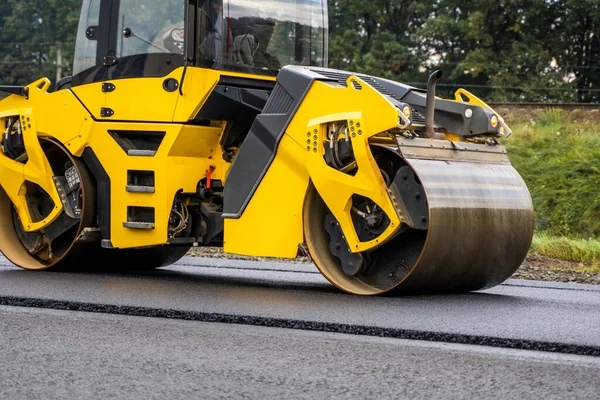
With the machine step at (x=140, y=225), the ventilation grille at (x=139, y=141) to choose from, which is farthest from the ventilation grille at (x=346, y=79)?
Answer: the machine step at (x=140, y=225)

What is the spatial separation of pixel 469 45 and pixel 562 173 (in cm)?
1497

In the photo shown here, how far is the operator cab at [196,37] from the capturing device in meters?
7.19

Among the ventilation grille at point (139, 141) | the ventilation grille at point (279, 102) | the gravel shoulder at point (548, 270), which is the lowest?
the gravel shoulder at point (548, 270)

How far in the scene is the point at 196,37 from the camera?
7.18 m

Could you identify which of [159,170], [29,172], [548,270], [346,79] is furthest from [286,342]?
[548,270]

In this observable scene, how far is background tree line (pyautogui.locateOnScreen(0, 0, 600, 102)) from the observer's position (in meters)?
27.3

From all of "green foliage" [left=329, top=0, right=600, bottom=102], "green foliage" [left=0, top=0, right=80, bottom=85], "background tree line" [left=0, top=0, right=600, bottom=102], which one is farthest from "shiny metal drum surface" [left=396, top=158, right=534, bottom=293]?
"green foliage" [left=0, top=0, right=80, bottom=85]

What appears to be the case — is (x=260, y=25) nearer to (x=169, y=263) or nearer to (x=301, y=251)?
(x=301, y=251)

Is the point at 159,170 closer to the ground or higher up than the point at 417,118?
closer to the ground

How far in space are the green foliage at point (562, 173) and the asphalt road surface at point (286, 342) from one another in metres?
7.48

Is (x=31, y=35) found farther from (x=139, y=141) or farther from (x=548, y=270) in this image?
(x=139, y=141)

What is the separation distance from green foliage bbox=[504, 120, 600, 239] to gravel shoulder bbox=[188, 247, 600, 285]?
3762mm

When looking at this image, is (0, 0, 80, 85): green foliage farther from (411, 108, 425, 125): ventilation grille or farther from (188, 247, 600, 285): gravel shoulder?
(411, 108, 425, 125): ventilation grille

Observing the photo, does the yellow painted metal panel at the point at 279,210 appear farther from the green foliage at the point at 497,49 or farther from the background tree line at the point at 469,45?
the green foliage at the point at 497,49
